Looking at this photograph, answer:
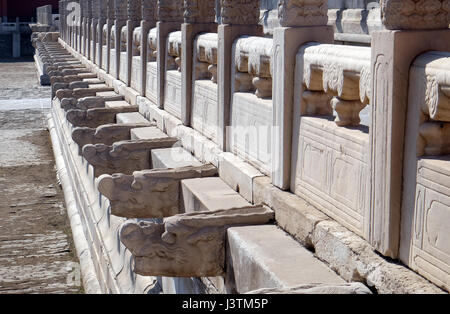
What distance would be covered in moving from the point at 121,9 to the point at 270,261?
33.1ft

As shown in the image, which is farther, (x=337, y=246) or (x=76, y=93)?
(x=76, y=93)

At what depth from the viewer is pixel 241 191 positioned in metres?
5.60

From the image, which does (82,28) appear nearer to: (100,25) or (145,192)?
(100,25)

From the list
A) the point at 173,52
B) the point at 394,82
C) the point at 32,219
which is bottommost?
the point at 32,219

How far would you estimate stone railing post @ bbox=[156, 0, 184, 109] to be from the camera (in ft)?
30.1

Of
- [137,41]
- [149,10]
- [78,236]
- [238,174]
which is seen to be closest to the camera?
[238,174]

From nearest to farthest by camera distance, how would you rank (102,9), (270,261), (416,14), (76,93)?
(416,14) → (270,261) → (76,93) → (102,9)

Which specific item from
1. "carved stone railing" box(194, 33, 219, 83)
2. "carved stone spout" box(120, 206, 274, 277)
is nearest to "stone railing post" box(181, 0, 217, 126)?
"carved stone railing" box(194, 33, 219, 83)

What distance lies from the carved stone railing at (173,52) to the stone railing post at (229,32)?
2124 millimetres

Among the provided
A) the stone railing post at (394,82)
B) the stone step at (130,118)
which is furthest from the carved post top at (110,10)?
the stone railing post at (394,82)

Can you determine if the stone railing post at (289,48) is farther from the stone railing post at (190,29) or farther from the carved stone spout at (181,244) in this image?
the stone railing post at (190,29)

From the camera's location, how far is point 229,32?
6270mm

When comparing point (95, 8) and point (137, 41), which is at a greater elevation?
point (95, 8)

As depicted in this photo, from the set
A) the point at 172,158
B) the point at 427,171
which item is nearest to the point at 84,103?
the point at 172,158
